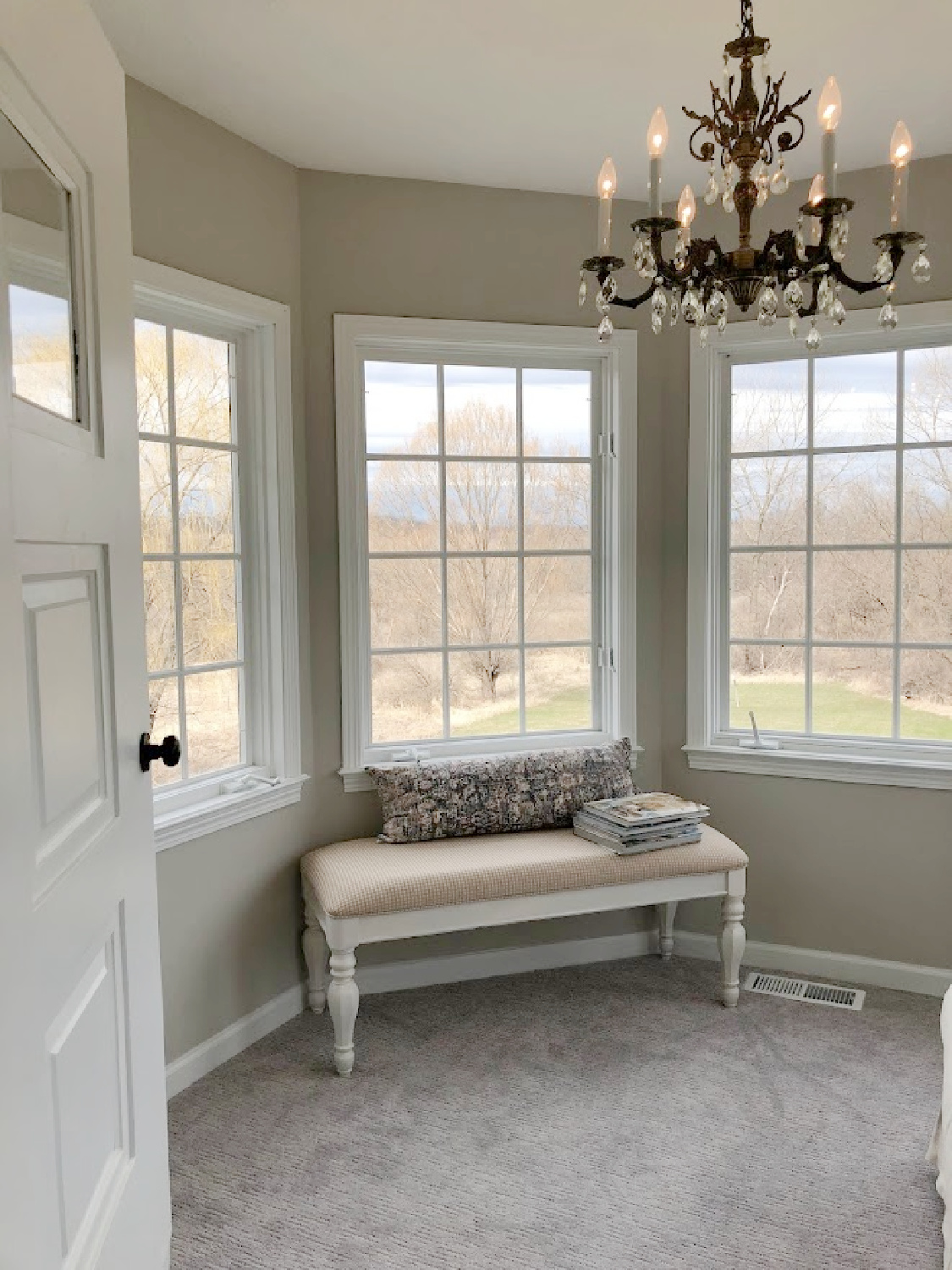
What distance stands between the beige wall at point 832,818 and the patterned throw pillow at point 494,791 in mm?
416

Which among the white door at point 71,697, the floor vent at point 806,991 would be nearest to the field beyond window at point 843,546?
the floor vent at point 806,991

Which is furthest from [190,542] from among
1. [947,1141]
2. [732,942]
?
[947,1141]

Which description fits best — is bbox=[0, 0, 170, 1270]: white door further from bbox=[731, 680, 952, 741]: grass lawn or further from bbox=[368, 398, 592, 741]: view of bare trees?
bbox=[731, 680, 952, 741]: grass lawn

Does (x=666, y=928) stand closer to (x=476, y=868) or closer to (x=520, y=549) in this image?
(x=476, y=868)

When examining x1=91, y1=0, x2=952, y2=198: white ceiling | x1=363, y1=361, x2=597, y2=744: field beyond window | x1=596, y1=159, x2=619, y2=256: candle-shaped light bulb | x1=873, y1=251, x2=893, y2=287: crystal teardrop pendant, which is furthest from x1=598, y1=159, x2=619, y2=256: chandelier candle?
x1=363, y1=361, x2=597, y2=744: field beyond window

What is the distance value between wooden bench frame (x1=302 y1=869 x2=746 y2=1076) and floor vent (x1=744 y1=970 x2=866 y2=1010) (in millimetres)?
171

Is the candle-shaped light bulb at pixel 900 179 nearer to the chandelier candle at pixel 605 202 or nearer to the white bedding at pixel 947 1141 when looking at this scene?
the chandelier candle at pixel 605 202

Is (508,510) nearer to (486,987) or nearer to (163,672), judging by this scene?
(163,672)

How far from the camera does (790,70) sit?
8.45 feet

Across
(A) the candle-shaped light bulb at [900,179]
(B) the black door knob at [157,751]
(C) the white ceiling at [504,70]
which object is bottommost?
(B) the black door knob at [157,751]

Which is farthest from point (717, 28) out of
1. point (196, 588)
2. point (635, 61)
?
point (196, 588)

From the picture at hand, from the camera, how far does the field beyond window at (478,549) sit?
3.44 m

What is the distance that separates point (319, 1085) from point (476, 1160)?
0.56 metres

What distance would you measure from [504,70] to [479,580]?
5.23 feet
